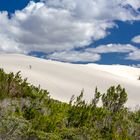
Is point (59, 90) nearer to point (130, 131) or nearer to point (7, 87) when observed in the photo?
point (7, 87)

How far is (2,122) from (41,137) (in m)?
0.95

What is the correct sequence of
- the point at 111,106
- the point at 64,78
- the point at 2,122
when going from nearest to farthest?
the point at 2,122 → the point at 111,106 → the point at 64,78

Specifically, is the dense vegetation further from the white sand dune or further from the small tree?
the white sand dune

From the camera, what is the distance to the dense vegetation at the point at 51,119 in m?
9.73

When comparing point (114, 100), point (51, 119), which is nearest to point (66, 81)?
point (114, 100)

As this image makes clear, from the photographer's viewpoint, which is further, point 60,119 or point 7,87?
point 7,87

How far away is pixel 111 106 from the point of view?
1625 cm

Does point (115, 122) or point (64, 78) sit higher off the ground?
point (64, 78)

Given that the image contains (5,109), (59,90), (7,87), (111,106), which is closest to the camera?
(5,109)

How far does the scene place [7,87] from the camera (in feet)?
45.6

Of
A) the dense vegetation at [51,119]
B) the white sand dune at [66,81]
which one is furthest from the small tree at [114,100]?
the white sand dune at [66,81]

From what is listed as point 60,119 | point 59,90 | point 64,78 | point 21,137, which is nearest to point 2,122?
point 21,137

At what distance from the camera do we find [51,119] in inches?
430

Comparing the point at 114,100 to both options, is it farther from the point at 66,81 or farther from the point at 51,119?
the point at 66,81
